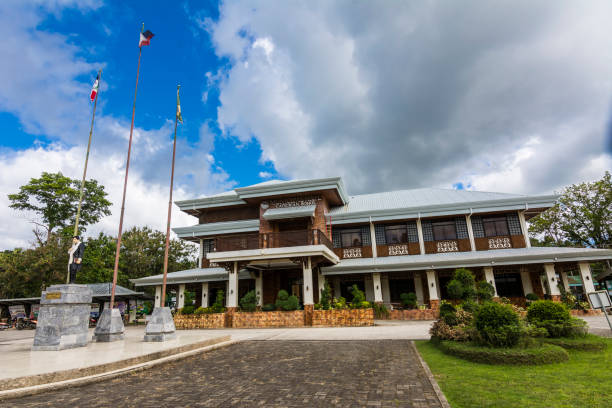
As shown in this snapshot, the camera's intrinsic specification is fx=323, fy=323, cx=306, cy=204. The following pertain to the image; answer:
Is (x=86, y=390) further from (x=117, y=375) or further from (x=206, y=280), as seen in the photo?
(x=206, y=280)

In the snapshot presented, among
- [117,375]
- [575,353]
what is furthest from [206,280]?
[575,353]

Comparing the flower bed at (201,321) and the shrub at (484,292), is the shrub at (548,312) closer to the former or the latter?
the shrub at (484,292)

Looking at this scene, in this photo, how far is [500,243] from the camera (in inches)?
717

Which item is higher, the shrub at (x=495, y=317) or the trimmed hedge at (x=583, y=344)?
the shrub at (x=495, y=317)

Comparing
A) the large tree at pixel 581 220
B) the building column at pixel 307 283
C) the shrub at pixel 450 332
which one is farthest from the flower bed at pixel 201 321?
the large tree at pixel 581 220

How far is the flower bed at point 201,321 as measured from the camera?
16000 mm

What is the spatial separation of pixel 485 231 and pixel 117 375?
18.9 meters

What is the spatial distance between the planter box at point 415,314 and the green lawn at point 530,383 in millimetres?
10104

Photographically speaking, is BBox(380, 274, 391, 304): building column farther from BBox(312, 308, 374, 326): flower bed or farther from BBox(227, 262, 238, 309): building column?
BBox(227, 262, 238, 309): building column

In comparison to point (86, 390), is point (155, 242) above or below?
above

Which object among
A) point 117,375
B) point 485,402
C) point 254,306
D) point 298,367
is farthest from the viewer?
point 254,306

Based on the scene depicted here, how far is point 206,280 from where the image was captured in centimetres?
1911

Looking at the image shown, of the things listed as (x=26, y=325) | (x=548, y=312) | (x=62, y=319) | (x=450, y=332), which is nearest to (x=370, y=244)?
(x=450, y=332)

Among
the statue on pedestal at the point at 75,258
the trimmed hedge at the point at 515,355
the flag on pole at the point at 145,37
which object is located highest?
the flag on pole at the point at 145,37
